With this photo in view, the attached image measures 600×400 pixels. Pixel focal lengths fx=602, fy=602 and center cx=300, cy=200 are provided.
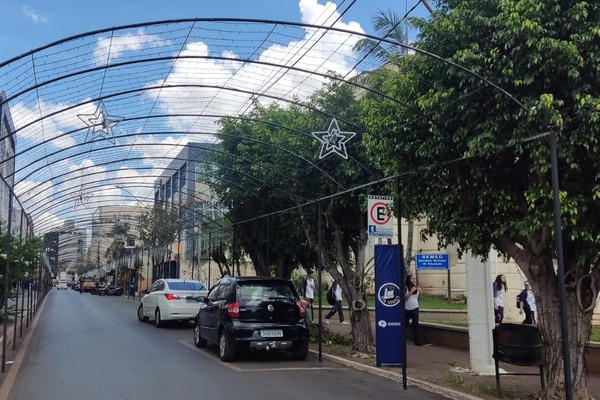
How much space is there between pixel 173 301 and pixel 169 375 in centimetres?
959

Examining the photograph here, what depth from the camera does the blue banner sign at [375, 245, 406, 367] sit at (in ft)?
36.9

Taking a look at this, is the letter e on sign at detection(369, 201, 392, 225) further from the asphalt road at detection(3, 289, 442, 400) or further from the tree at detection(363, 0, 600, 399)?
the asphalt road at detection(3, 289, 442, 400)

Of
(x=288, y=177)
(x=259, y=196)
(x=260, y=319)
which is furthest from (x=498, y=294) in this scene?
(x=260, y=319)

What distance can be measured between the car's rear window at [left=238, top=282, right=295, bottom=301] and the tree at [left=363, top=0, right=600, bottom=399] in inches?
171

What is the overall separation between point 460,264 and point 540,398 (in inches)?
972

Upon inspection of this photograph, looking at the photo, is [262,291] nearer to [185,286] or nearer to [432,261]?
[432,261]

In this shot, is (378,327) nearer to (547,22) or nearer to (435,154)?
(435,154)

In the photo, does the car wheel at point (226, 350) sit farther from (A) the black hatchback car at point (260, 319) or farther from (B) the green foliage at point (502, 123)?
(B) the green foliage at point (502, 123)

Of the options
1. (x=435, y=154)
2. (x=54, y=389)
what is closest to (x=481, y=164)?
(x=435, y=154)

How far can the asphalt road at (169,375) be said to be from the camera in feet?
28.9

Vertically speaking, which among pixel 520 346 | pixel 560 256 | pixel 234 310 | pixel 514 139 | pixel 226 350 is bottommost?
pixel 226 350

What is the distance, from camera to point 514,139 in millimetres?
7203

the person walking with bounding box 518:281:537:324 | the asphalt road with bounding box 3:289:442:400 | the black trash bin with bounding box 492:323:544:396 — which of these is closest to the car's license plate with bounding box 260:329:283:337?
the asphalt road with bounding box 3:289:442:400

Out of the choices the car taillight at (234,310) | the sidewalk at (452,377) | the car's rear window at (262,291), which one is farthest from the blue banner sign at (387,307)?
the car taillight at (234,310)
